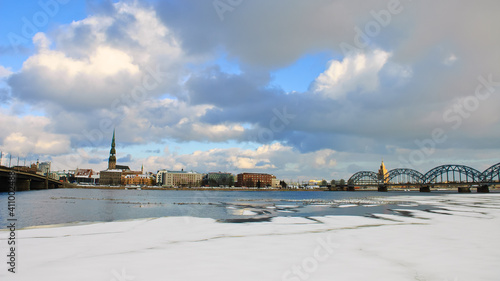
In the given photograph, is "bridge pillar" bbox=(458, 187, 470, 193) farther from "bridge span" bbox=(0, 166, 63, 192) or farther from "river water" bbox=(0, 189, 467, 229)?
"bridge span" bbox=(0, 166, 63, 192)

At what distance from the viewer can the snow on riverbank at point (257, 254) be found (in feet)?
39.5

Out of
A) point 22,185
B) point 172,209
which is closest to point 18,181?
point 22,185

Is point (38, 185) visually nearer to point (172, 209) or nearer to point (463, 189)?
point (172, 209)

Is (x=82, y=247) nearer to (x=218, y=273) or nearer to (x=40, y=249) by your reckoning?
(x=40, y=249)

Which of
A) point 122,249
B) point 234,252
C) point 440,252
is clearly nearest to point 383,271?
point 440,252

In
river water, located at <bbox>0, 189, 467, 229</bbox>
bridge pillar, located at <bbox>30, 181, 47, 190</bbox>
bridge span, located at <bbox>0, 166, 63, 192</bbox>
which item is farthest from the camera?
bridge pillar, located at <bbox>30, 181, 47, 190</bbox>

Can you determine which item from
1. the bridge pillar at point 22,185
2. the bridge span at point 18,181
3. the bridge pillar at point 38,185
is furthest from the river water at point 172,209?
the bridge pillar at point 38,185

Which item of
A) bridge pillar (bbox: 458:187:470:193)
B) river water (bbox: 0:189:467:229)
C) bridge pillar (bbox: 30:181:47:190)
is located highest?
river water (bbox: 0:189:467:229)

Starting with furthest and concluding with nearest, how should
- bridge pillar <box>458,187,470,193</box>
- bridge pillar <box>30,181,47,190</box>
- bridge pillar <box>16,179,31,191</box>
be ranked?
bridge pillar <box>458,187,470,193</box> → bridge pillar <box>30,181,47,190</box> → bridge pillar <box>16,179,31,191</box>

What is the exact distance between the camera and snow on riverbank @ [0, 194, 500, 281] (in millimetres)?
12039

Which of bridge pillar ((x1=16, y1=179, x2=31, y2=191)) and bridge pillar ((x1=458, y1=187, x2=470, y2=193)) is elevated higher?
bridge pillar ((x1=16, y1=179, x2=31, y2=191))

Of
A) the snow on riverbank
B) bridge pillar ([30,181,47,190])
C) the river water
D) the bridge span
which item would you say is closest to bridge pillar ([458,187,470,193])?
the river water

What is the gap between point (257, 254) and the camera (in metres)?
15.4

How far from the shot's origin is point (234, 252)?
51.7 feet
